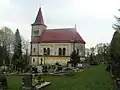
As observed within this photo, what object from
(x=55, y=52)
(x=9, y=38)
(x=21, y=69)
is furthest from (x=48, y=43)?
(x=21, y=69)

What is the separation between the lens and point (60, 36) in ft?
235

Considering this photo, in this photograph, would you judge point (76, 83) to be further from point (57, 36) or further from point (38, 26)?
point (38, 26)

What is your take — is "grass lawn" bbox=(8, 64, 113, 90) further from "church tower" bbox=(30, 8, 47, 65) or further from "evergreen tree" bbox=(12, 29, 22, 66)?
"church tower" bbox=(30, 8, 47, 65)

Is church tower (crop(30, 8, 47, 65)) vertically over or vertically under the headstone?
over

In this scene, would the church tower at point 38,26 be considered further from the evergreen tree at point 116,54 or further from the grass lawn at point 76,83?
the grass lawn at point 76,83

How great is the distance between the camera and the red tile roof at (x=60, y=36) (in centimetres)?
7019

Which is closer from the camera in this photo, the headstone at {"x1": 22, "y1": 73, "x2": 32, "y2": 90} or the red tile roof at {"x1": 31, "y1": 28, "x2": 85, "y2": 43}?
the headstone at {"x1": 22, "y1": 73, "x2": 32, "y2": 90}

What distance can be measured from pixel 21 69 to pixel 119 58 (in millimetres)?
17015

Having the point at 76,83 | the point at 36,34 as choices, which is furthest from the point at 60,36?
the point at 76,83

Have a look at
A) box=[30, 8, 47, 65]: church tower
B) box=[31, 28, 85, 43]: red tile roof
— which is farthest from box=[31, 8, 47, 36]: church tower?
box=[31, 28, 85, 43]: red tile roof

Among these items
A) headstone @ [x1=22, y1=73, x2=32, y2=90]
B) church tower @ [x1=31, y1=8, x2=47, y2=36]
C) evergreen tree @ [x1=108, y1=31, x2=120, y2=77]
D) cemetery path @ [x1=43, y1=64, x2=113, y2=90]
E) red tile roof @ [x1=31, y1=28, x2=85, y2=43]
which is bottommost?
cemetery path @ [x1=43, y1=64, x2=113, y2=90]

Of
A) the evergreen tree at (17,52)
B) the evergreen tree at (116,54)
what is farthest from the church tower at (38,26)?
the evergreen tree at (116,54)

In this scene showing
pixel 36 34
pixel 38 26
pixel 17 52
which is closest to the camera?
pixel 17 52

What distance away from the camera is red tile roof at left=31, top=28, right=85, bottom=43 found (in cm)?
7019
